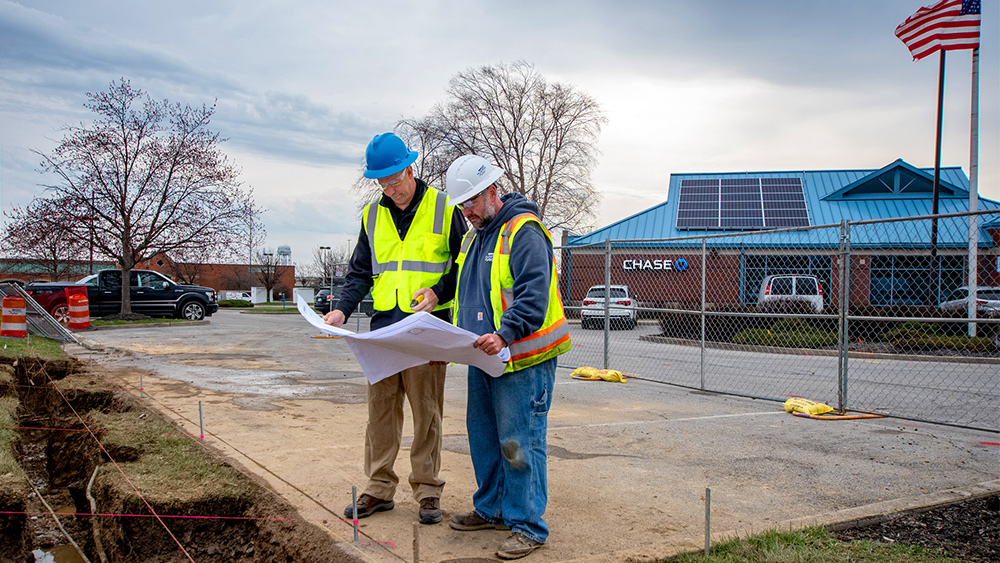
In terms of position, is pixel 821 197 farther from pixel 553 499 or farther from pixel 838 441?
pixel 553 499

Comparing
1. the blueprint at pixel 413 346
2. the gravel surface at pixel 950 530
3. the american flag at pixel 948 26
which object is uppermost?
the american flag at pixel 948 26

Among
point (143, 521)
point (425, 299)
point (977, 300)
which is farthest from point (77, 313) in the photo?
point (977, 300)

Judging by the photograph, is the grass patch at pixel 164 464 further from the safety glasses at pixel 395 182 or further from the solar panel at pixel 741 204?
the solar panel at pixel 741 204

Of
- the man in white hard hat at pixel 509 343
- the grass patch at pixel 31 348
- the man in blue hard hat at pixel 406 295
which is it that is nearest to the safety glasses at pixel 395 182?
the man in blue hard hat at pixel 406 295

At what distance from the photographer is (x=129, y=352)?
13125 mm

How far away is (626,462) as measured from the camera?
16.9ft

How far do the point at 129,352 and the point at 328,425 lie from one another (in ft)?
28.8

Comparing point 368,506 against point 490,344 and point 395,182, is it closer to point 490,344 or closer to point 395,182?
point 490,344

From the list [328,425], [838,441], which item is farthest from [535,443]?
[838,441]

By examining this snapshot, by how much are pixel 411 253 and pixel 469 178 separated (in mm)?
657

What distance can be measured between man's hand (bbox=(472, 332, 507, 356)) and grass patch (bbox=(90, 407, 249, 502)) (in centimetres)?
202

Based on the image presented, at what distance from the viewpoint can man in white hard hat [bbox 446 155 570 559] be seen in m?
3.28

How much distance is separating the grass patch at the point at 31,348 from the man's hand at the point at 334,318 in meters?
9.37

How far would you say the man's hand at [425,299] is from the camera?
12.3 ft
